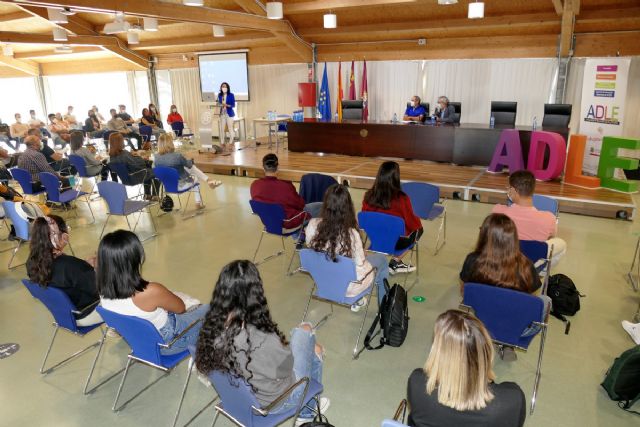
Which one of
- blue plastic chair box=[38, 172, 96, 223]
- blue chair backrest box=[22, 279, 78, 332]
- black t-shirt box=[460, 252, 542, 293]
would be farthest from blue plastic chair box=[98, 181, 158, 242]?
black t-shirt box=[460, 252, 542, 293]

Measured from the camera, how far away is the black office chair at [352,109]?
11172mm

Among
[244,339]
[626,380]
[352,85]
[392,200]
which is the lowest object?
[626,380]

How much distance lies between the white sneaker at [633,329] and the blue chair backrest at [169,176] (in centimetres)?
529

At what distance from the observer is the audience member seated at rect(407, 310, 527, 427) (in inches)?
63.3

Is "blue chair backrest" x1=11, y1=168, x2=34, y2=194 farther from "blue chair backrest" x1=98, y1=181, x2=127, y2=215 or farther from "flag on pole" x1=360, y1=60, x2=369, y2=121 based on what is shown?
"flag on pole" x1=360, y1=60, x2=369, y2=121

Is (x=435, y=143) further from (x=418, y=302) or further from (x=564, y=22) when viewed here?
(x=418, y=302)

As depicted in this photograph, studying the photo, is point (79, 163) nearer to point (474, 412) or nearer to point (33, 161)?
point (33, 161)

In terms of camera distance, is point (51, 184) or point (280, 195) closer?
point (280, 195)

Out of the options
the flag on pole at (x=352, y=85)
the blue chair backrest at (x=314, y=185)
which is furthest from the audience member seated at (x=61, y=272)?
the flag on pole at (x=352, y=85)

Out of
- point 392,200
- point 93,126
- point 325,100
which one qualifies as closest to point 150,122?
point 93,126

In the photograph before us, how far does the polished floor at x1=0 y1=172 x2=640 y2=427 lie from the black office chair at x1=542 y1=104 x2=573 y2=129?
3524 mm

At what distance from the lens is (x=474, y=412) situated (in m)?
1.64

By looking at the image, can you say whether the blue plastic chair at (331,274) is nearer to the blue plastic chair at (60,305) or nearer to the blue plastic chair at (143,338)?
the blue plastic chair at (143,338)

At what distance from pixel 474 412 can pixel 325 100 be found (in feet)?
39.3
